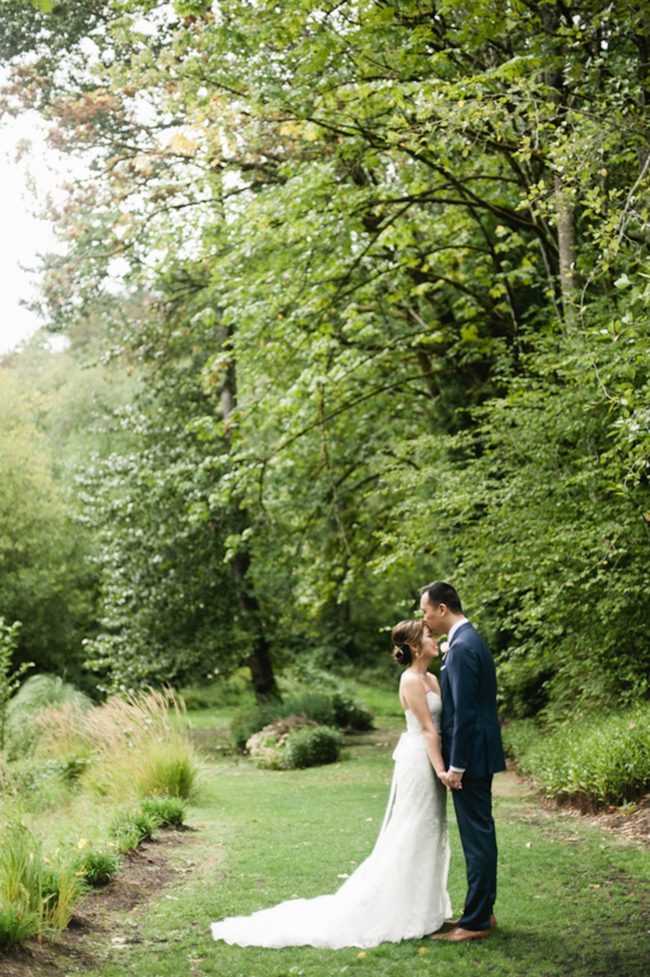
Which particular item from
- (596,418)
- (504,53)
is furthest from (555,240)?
(596,418)

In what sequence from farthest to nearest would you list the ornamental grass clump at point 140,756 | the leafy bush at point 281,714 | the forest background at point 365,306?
the leafy bush at point 281,714 < the ornamental grass clump at point 140,756 < the forest background at point 365,306

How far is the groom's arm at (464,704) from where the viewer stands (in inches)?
241

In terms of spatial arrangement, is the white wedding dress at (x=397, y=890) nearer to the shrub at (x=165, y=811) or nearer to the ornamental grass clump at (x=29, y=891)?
the ornamental grass clump at (x=29, y=891)

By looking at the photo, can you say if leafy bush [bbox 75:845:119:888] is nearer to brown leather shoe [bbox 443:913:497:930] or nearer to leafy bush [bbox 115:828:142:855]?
leafy bush [bbox 115:828:142:855]

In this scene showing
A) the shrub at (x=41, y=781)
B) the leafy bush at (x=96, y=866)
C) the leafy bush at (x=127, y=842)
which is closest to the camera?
the leafy bush at (x=96, y=866)

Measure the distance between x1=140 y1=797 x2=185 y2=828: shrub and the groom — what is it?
4.53 metres

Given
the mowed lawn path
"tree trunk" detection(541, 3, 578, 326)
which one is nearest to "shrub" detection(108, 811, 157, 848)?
the mowed lawn path

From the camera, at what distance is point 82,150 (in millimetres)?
17109

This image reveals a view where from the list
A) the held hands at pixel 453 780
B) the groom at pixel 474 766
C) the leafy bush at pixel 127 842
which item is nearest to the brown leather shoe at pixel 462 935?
the groom at pixel 474 766

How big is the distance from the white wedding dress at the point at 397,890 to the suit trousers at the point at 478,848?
268 mm

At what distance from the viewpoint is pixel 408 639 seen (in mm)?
6633

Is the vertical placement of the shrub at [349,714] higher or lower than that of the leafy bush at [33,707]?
lower

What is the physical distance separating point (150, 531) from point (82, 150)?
7893 mm

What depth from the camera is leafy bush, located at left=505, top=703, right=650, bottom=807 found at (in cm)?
982
